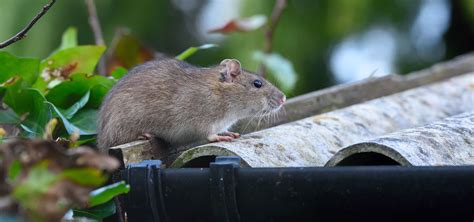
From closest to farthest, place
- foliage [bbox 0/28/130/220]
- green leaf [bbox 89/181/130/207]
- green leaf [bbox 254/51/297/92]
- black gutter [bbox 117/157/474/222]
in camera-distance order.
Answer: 1. green leaf [bbox 89/181/130/207]
2. black gutter [bbox 117/157/474/222]
3. foliage [bbox 0/28/130/220]
4. green leaf [bbox 254/51/297/92]

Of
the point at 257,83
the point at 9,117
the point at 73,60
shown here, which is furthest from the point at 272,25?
the point at 9,117

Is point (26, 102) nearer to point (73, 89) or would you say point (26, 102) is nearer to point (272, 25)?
point (73, 89)

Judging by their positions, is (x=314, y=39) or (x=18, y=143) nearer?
(x=18, y=143)

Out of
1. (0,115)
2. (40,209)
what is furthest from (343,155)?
(40,209)

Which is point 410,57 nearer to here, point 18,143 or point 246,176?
point 246,176

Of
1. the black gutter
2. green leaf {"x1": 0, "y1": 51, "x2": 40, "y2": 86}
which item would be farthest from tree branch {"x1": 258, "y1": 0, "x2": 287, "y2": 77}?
the black gutter

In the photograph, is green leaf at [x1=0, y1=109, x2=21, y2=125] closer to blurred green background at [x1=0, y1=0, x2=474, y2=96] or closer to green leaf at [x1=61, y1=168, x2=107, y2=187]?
green leaf at [x1=61, y1=168, x2=107, y2=187]

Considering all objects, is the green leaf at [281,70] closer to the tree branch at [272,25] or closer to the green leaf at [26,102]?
the tree branch at [272,25]
